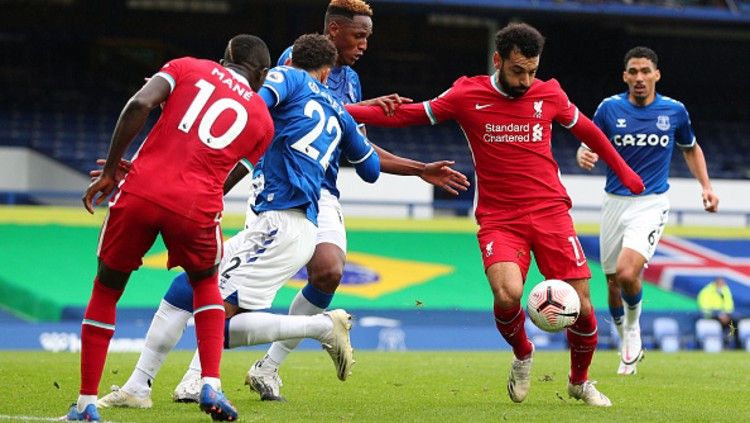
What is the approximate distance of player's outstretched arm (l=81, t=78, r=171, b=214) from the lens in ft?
21.9

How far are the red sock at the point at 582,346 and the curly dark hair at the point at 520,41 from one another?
1738 mm

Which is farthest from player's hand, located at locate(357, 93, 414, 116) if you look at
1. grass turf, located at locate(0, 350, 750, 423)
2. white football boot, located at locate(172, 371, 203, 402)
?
white football boot, located at locate(172, 371, 203, 402)

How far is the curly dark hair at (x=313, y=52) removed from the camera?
8320 millimetres

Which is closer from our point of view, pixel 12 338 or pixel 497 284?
pixel 497 284

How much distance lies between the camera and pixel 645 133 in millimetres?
12516

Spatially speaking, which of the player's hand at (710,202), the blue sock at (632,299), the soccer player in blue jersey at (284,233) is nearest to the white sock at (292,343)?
the soccer player in blue jersey at (284,233)

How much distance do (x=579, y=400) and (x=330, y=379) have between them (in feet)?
8.36

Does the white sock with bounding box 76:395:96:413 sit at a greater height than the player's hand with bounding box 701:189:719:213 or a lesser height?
greater

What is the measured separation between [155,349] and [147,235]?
3.83 ft

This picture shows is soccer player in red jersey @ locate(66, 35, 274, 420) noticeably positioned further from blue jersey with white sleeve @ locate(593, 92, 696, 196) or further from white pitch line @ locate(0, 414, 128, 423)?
blue jersey with white sleeve @ locate(593, 92, 696, 196)

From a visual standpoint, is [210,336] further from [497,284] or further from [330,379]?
[330,379]

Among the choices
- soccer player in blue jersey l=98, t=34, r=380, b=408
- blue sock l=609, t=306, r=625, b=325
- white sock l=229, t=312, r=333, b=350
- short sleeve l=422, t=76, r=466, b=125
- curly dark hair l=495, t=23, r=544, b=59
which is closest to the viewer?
white sock l=229, t=312, r=333, b=350

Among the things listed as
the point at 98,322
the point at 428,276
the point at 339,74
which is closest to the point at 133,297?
the point at 428,276

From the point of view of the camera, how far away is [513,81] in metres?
8.84
